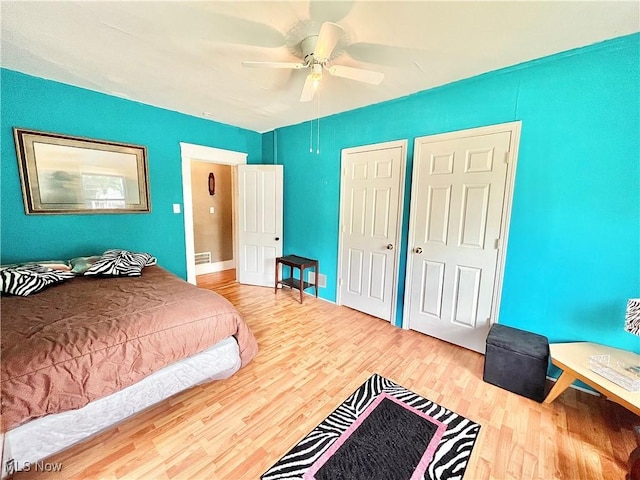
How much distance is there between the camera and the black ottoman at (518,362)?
179 cm

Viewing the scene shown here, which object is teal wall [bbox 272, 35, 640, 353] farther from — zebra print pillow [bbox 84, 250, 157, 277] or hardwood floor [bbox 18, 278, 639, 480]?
zebra print pillow [bbox 84, 250, 157, 277]

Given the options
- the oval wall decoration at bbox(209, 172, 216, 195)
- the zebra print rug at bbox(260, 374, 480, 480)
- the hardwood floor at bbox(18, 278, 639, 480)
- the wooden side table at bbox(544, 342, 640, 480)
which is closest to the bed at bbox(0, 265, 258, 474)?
the hardwood floor at bbox(18, 278, 639, 480)

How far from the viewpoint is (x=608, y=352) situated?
173 cm

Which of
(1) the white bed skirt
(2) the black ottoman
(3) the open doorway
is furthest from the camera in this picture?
(3) the open doorway

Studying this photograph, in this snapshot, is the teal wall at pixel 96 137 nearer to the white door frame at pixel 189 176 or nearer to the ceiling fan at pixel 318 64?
the white door frame at pixel 189 176

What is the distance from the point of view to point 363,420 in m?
1.62

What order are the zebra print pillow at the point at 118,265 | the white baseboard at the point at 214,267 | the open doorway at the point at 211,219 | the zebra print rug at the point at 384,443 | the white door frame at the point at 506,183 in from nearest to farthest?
1. the zebra print rug at the point at 384,443
2. the white door frame at the point at 506,183
3. the zebra print pillow at the point at 118,265
4. the open doorway at the point at 211,219
5. the white baseboard at the point at 214,267

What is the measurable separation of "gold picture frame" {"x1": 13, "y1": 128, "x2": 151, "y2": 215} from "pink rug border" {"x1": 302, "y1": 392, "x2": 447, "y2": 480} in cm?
316

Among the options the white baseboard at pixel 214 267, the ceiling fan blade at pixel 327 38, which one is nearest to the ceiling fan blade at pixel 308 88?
the ceiling fan blade at pixel 327 38

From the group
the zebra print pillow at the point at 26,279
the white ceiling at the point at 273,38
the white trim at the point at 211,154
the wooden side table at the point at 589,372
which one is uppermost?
the white ceiling at the point at 273,38

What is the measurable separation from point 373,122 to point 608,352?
2.79 m

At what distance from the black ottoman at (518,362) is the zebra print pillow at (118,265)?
3147 mm

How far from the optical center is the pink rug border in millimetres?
1310

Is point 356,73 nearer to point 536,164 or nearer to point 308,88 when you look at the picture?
point 308,88
